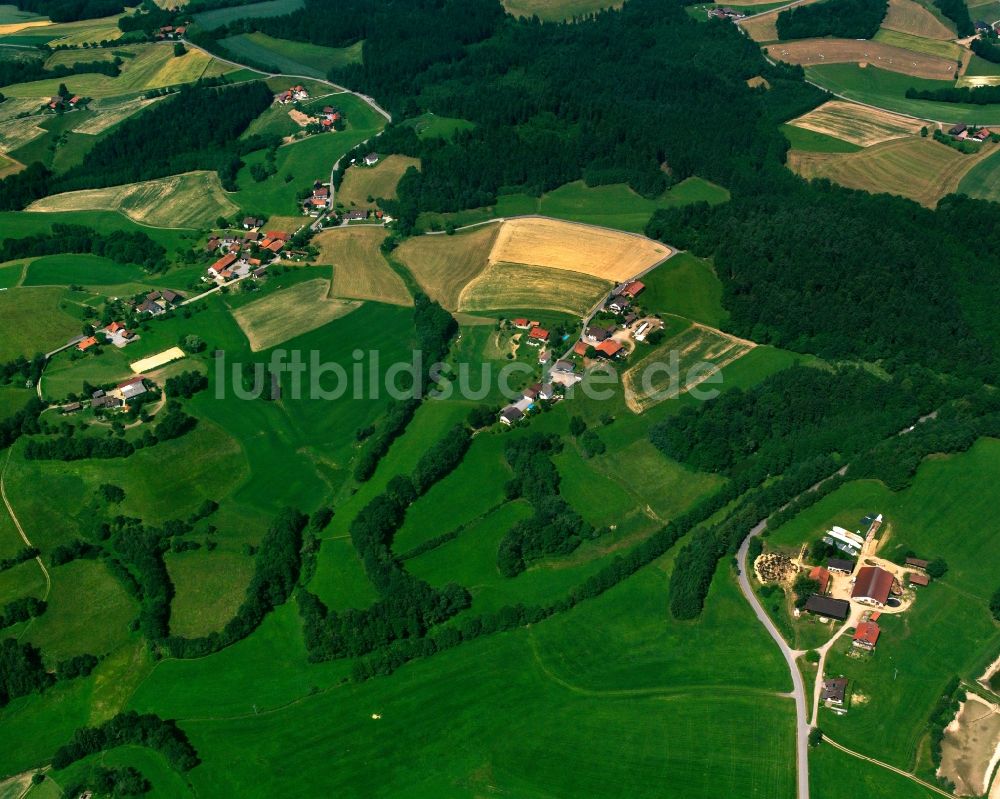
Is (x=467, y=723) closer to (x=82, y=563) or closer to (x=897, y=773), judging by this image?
(x=897, y=773)

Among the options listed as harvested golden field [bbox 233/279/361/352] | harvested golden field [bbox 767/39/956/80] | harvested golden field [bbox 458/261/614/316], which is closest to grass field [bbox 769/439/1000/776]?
harvested golden field [bbox 458/261/614/316]

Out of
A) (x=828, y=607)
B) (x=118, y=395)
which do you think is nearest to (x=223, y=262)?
(x=118, y=395)

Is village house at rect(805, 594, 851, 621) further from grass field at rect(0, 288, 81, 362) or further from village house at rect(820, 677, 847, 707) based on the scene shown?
grass field at rect(0, 288, 81, 362)

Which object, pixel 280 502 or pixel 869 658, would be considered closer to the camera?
pixel 869 658

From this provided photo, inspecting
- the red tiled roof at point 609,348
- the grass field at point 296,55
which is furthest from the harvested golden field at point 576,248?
the grass field at point 296,55

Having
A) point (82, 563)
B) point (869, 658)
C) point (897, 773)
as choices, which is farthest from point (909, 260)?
point (82, 563)
